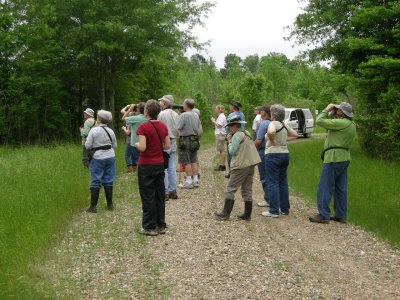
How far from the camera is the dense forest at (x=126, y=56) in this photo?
49.7 ft

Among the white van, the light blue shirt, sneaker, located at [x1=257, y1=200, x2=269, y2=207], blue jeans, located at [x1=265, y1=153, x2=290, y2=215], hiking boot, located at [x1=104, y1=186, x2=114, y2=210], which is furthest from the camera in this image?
the white van

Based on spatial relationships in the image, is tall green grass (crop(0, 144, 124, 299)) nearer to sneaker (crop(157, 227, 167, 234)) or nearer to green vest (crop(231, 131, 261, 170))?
sneaker (crop(157, 227, 167, 234))

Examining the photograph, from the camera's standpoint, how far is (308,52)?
1955 centimetres

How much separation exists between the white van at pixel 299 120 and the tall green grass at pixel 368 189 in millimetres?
11200

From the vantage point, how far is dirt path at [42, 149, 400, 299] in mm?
5191

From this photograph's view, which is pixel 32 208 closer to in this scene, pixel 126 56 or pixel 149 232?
pixel 149 232

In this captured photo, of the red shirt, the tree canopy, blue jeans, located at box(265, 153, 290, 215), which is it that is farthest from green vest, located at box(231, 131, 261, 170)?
the tree canopy

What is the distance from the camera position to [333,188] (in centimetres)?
827

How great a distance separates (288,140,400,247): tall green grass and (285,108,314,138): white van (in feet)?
36.7

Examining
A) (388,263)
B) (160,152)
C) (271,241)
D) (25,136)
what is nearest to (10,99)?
(25,136)

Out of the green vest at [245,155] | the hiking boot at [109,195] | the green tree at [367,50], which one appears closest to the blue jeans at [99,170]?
the hiking boot at [109,195]

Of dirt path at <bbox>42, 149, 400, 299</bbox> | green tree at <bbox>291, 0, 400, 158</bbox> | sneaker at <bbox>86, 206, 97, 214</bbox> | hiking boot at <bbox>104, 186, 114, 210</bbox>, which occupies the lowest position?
dirt path at <bbox>42, 149, 400, 299</bbox>

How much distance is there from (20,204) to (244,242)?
155 inches

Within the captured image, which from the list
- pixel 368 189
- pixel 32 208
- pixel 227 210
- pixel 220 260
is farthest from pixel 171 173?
pixel 368 189
